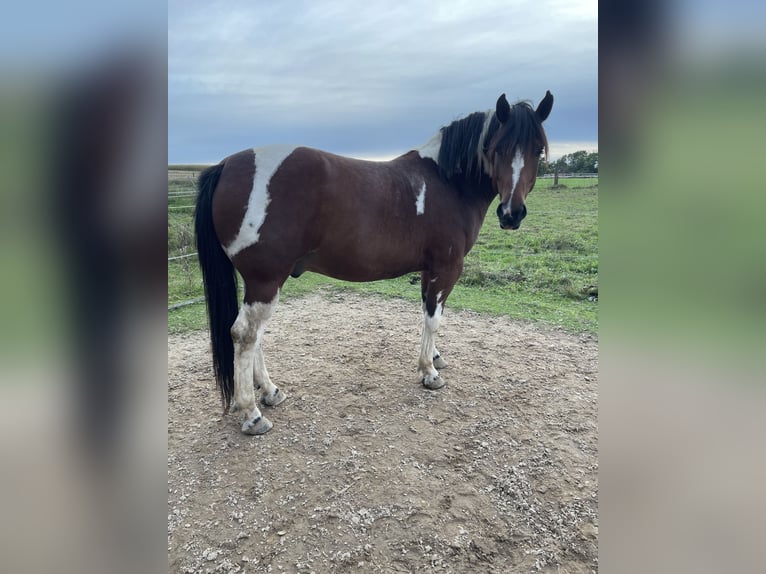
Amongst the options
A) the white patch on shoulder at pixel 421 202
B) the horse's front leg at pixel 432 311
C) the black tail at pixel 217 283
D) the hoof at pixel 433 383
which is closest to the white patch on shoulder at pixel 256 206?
the black tail at pixel 217 283

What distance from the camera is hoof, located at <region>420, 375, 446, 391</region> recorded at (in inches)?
144

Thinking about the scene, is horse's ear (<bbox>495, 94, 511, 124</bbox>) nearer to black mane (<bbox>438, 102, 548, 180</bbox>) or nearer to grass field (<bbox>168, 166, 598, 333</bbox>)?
black mane (<bbox>438, 102, 548, 180</bbox>)

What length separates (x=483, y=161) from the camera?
338 cm

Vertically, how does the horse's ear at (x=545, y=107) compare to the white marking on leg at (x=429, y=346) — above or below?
above

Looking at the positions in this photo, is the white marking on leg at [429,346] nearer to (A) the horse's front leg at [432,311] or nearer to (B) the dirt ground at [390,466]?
(A) the horse's front leg at [432,311]

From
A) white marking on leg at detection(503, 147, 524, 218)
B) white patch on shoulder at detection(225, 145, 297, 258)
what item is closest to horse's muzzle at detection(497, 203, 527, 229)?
white marking on leg at detection(503, 147, 524, 218)

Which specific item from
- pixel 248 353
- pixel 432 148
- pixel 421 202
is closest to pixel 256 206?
pixel 248 353

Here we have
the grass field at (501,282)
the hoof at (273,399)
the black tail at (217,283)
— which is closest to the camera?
the black tail at (217,283)

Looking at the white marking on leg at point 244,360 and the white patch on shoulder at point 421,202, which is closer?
the white marking on leg at point 244,360

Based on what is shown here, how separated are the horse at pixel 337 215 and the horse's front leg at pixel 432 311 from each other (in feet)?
0.04

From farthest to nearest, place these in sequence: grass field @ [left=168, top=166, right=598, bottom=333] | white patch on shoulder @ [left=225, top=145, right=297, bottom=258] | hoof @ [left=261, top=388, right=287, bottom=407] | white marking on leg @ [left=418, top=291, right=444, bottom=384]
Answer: grass field @ [left=168, top=166, right=598, bottom=333], white marking on leg @ [left=418, top=291, right=444, bottom=384], hoof @ [left=261, top=388, right=287, bottom=407], white patch on shoulder @ [left=225, top=145, right=297, bottom=258]

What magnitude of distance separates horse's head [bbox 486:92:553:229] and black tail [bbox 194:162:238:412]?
83.4 inches

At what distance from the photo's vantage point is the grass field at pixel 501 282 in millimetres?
5578
